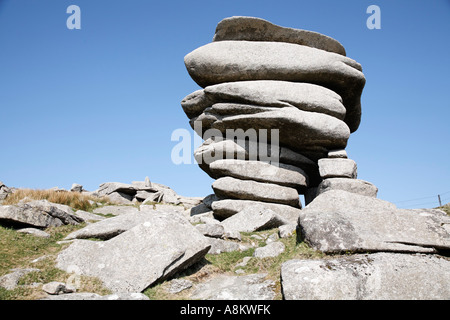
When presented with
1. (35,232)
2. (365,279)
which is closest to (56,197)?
(35,232)

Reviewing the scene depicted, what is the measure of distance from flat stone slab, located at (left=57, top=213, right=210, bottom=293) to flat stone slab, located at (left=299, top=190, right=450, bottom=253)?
9.99 feet

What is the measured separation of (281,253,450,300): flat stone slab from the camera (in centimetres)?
659

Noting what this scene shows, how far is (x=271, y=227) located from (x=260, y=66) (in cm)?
1001

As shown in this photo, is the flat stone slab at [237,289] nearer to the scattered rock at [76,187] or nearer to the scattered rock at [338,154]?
the scattered rock at [338,154]

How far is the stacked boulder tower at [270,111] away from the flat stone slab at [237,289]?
33.4ft

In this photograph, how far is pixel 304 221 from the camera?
9.34m

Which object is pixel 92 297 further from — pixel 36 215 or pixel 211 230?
pixel 36 215

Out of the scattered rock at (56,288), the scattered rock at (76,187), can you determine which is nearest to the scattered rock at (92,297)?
the scattered rock at (56,288)

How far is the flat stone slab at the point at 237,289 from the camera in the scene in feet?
23.9

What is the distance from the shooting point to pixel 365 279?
698 cm

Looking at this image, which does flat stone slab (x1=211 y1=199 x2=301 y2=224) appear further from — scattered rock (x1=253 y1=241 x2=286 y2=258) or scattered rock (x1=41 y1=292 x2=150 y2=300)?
scattered rock (x1=41 y1=292 x2=150 y2=300)

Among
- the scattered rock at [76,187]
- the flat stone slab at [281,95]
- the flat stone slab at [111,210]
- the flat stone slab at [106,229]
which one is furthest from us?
the scattered rock at [76,187]
